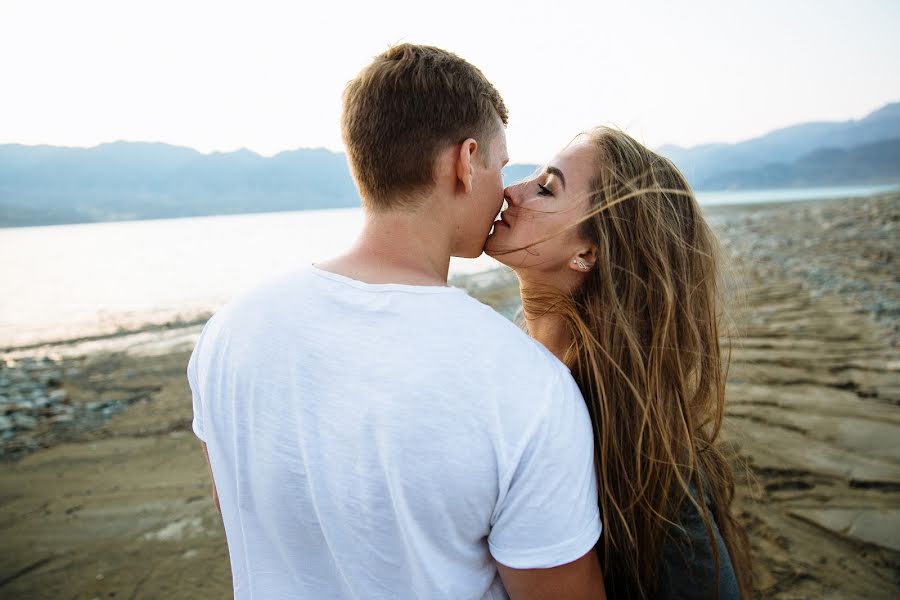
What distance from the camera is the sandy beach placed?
3191mm

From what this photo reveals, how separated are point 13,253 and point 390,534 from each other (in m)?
40.7

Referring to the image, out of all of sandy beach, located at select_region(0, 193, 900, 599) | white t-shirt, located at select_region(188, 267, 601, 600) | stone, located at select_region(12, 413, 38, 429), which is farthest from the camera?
stone, located at select_region(12, 413, 38, 429)

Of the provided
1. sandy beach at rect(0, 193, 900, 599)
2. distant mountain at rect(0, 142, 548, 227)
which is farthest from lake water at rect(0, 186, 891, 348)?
distant mountain at rect(0, 142, 548, 227)

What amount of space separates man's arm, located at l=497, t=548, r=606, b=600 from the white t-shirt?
0.15ft

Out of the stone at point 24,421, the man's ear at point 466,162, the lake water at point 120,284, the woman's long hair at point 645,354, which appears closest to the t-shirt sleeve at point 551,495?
the woman's long hair at point 645,354

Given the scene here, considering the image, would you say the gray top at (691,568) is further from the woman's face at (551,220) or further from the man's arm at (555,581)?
the woman's face at (551,220)

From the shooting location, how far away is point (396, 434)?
1.03 meters

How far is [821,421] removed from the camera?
14.6ft

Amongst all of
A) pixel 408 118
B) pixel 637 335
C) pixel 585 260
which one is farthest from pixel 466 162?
pixel 637 335

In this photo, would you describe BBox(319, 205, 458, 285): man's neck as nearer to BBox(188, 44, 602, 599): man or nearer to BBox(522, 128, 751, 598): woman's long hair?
BBox(188, 44, 602, 599): man

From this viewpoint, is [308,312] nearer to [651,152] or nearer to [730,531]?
[651,152]

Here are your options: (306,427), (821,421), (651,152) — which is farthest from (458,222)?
(821,421)

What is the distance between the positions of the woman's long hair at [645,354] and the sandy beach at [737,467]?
28 cm

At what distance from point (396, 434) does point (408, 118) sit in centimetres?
79
